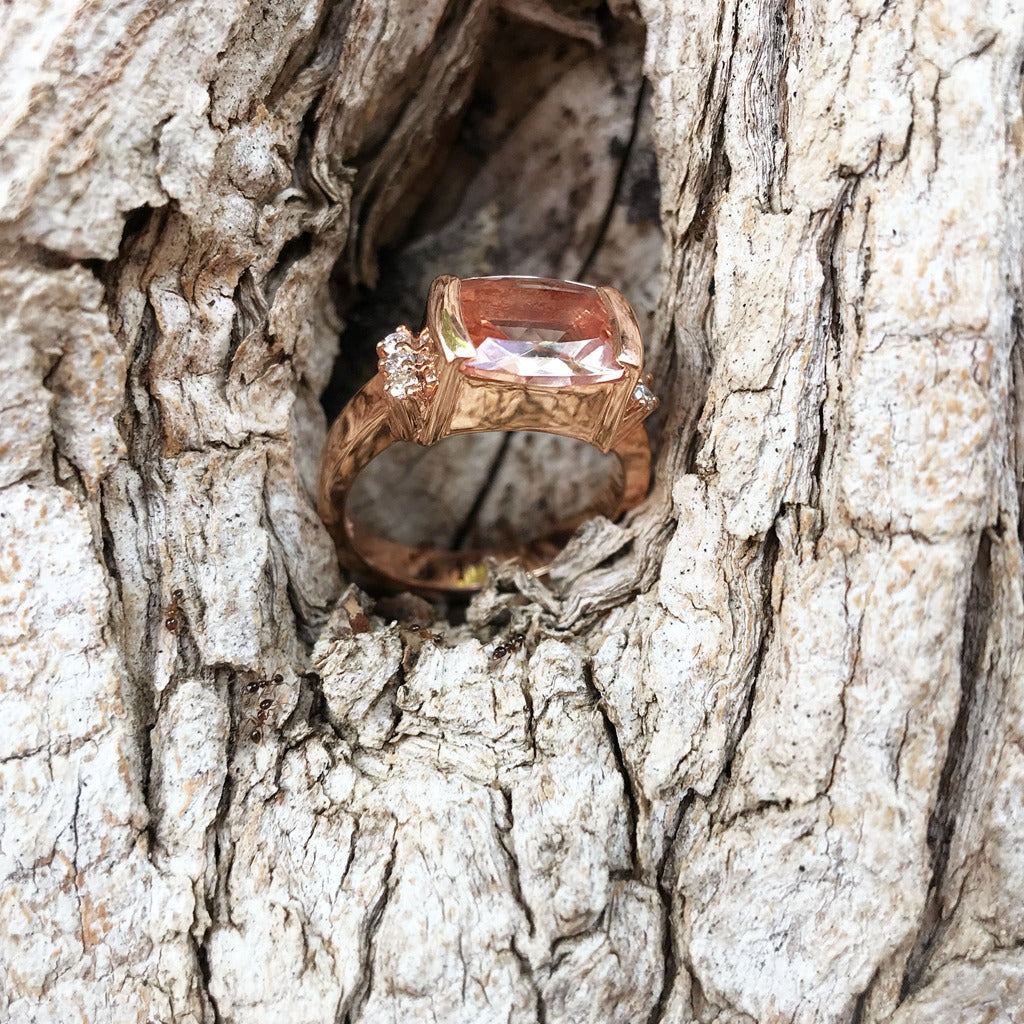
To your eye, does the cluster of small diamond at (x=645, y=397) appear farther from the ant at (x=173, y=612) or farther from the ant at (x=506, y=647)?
the ant at (x=173, y=612)

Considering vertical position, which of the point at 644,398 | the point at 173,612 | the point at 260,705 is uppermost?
the point at 644,398

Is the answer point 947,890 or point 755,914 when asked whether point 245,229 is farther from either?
point 947,890

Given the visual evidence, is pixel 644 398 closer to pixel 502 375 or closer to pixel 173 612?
pixel 502 375

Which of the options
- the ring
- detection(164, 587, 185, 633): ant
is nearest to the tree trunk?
detection(164, 587, 185, 633): ant

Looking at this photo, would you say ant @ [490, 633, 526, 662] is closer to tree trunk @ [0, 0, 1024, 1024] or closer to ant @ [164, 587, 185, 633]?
tree trunk @ [0, 0, 1024, 1024]

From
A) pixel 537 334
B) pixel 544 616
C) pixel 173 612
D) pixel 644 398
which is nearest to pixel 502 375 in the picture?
pixel 537 334

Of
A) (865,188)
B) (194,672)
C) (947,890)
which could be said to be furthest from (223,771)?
(865,188)

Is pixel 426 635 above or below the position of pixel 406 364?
below
